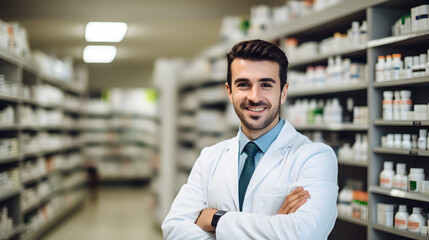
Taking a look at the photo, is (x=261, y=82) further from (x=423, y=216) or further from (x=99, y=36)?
(x=99, y=36)

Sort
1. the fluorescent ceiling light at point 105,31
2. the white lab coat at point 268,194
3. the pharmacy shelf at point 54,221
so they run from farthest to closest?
the fluorescent ceiling light at point 105,31 < the pharmacy shelf at point 54,221 < the white lab coat at point 268,194

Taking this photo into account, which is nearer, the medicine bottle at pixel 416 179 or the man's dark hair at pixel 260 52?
the man's dark hair at pixel 260 52

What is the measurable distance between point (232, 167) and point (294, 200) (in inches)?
14.9

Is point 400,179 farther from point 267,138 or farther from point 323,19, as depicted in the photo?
point 267,138

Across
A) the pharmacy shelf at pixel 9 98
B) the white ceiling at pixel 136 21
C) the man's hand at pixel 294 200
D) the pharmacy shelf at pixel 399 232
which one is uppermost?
the white ceiling at pixel 136 21

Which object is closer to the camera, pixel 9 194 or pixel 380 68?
pixel 380 68

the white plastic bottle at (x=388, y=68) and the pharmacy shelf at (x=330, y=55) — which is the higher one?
the pharmacy shelf at (x=330, y=55)

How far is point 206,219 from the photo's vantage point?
1.97 metres

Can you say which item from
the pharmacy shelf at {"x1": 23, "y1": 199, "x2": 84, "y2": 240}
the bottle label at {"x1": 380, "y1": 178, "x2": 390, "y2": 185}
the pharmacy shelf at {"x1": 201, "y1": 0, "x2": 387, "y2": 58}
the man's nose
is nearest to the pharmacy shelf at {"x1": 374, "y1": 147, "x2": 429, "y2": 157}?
the bottle label at {"x1": 380, "y1": 178, "x2": 390, "y2": 185}

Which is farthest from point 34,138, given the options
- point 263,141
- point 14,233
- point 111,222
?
point 263,141

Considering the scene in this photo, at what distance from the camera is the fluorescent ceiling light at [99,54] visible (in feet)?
33.4

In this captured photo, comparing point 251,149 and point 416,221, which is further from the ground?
point 251,149

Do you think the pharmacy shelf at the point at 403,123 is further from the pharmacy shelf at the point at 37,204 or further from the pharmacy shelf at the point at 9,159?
the pharmacy shelf at the point at 37,204

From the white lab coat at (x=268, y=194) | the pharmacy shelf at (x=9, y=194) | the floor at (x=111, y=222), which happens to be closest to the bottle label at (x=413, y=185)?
the white lab coat at (x=268, y=194)
